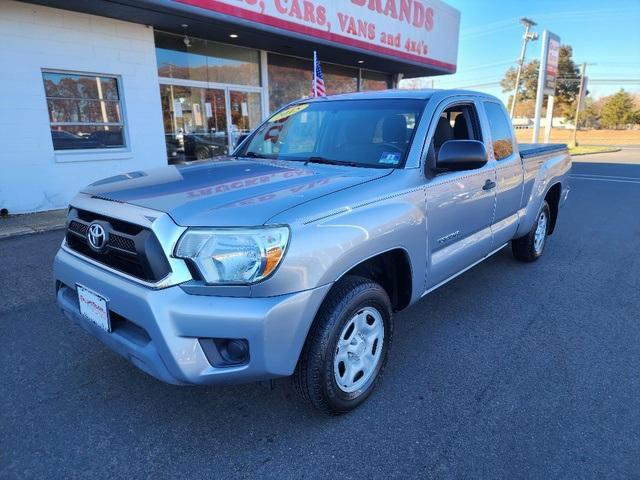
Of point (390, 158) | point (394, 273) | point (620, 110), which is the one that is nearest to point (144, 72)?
point (390, 158)

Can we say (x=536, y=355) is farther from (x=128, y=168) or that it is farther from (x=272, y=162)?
(x=128, y=168)

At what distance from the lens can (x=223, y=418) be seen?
2555 millimetres

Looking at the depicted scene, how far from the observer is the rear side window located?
4.08 metres

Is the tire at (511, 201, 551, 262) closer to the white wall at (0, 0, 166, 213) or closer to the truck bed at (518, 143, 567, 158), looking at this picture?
the truck bed at (518, 143, 567, 158)

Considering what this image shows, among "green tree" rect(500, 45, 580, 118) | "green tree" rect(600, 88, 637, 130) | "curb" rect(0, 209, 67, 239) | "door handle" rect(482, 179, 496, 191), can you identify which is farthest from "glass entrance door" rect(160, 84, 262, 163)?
"green tree" rect(600, 88, 637, 130)

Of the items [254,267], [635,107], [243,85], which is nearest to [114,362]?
[254,267]

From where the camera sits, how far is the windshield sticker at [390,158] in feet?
9.71

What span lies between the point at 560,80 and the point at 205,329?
56741 mm

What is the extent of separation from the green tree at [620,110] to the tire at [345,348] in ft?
242

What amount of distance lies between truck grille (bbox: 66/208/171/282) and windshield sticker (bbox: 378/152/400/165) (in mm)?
1604

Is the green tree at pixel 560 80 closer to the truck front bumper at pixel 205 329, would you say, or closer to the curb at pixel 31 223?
the curb at pixel 31 223

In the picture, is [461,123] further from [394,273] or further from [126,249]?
[126,249]

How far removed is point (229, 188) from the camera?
2461mm

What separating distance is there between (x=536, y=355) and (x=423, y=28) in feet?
45.7
